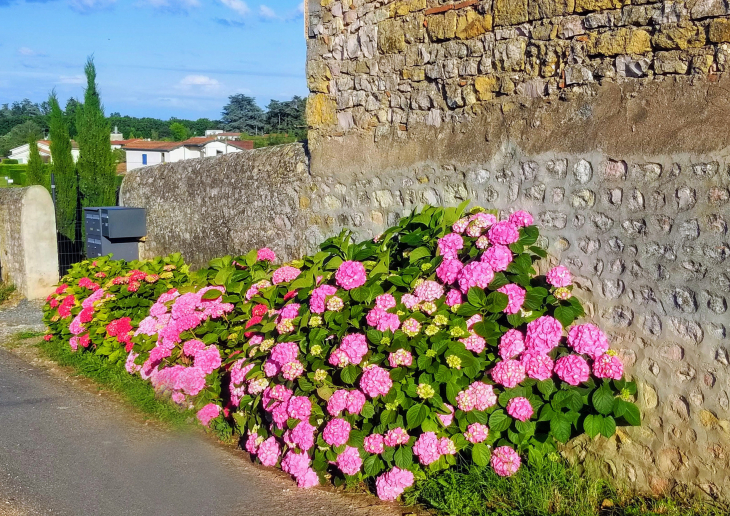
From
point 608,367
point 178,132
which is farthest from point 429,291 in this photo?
point 178,132

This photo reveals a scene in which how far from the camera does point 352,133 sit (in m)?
5.48

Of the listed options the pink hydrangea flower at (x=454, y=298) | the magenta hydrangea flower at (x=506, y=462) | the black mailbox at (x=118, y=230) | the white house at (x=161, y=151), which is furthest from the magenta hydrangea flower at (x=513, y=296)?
the white house at (x=161, y=151)

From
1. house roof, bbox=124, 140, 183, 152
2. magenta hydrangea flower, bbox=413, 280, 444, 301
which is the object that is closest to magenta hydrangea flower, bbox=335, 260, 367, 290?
magenta hydrangea flower, bbox=413, 280, 444, 301

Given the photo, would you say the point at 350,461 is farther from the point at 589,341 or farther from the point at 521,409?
the point at 589,341

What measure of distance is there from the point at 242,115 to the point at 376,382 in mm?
53310

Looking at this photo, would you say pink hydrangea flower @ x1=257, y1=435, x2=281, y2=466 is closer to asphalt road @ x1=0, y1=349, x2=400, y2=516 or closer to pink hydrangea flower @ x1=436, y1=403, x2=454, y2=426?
asphalt road @ x1=0, y1=349, x2=400, y2=516

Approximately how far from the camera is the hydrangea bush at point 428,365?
11.6ft

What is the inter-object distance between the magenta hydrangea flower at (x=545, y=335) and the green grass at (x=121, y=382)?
2567mm

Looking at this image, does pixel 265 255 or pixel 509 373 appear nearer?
pixel 509 373

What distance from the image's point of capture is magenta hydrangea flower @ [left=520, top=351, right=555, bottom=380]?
358 cm

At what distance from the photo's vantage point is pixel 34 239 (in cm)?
1005

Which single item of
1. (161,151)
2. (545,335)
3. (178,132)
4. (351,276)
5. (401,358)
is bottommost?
(401,358)

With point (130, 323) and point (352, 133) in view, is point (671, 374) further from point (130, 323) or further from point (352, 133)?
point (130, 323)

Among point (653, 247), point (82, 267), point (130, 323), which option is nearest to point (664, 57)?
point (653, 247)
